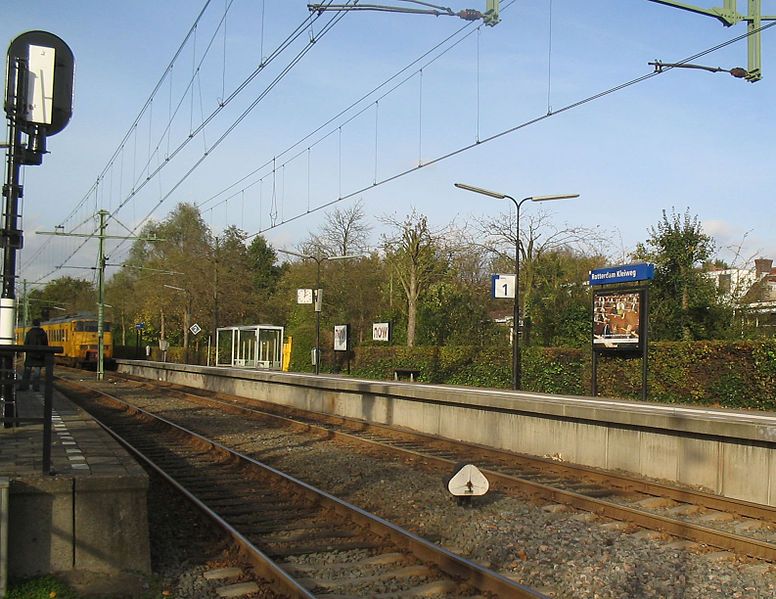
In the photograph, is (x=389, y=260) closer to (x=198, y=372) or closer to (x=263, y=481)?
(x=198, y=372)

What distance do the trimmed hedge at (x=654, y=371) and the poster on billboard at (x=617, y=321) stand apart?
2.60 m

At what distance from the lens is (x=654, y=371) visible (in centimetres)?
2198

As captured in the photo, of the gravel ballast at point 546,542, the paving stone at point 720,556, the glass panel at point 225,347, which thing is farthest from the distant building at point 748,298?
the glass panel at point 225,347

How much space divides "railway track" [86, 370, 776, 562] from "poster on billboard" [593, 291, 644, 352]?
550 cm

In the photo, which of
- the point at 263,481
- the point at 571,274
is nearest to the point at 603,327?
the point at 263,481

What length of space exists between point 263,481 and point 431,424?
8.08 meters

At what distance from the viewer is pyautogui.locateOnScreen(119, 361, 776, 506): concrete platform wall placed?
→ 11023 millimetres

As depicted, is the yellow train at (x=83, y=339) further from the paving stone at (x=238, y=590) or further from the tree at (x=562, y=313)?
the paving stone at (x=238, y=590)

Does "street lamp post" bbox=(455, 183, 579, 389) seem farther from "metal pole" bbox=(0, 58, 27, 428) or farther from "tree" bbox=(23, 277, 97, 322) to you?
"tree" bbox=(23, 277, 97, 322)

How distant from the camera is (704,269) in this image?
28703mm

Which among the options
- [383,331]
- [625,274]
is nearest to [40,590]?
[625,274]

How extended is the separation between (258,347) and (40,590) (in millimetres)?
33034

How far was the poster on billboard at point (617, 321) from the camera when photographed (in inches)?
751

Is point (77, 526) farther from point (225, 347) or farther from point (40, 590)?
point (225, 347)
